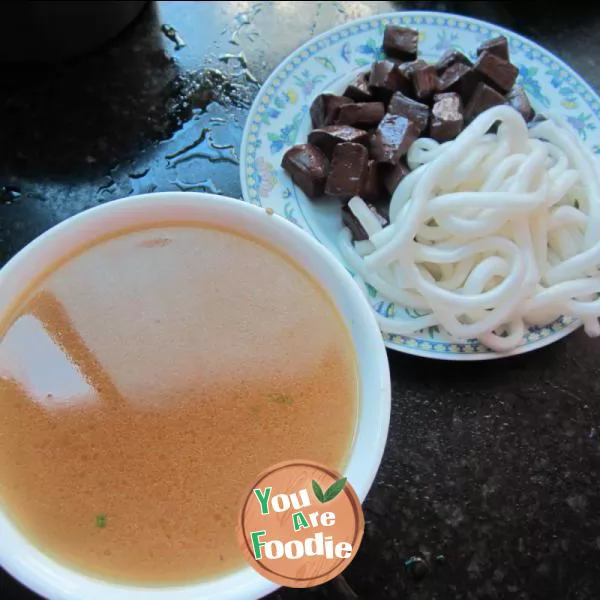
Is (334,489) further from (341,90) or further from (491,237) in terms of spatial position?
(341,90)

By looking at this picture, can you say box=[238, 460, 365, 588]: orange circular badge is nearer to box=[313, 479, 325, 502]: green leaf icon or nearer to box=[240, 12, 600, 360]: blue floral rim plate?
box=[313, 479, 325, 502]: green leaf icon

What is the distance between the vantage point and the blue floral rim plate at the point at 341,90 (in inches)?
67.9

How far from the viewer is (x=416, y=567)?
1.52 meters

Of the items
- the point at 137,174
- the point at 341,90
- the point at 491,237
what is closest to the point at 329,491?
the point at 491,237

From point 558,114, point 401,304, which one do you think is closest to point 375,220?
point 401,304

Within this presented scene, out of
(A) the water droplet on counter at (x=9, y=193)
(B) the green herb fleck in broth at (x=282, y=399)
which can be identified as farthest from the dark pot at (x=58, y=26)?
(B) the green herb fleck in broth at (x=282, y=399)

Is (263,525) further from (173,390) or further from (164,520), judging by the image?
(173,390)

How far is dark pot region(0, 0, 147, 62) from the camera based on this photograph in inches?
77.7

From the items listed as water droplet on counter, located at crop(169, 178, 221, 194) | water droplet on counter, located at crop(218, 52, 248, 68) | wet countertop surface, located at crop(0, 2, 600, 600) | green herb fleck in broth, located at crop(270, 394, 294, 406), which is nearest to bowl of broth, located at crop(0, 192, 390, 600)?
green herb fleck in broth, located at crop(270, 394, 294, 406)

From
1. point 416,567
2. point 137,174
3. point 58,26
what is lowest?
point 416,567

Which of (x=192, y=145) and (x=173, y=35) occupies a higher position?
(x=173, y=35)

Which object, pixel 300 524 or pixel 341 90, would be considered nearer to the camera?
pixel 300 524

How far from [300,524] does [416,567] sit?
0.55 meters

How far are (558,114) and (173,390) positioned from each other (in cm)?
152
